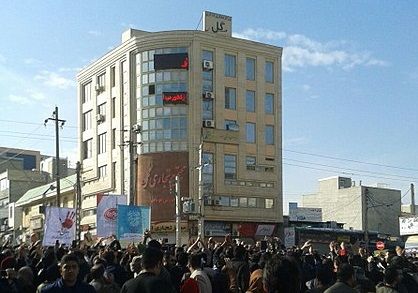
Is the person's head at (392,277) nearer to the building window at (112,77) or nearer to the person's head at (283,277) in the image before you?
the person's head at (283,277)

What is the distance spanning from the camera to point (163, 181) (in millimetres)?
59938

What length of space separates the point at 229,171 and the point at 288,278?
186ft

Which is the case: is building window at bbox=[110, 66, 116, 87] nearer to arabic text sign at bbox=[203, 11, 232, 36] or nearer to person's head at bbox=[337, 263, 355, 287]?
arabic text sign at bbox=[203, 11, 232, 36]

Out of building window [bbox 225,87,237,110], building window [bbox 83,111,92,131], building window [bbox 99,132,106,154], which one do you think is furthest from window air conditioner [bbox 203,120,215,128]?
building window [bbox 83,111,92,131]

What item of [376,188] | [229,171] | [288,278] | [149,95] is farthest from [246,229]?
[288,278]

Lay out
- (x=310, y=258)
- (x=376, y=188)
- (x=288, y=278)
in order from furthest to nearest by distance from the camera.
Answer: (x=376, y=188) → (x=310, y=258) → (x=288, y=278)

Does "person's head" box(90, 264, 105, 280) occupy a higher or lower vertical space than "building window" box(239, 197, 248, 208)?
lower

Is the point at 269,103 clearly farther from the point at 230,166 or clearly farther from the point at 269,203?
the point at 269,203

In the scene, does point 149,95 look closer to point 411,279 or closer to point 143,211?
point 143,211

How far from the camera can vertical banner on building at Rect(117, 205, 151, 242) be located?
83.1 ft

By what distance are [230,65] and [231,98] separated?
2.97 m

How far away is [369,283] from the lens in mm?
10453

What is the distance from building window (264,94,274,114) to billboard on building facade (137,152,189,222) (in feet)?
30.6

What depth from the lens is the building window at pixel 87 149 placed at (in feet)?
234
